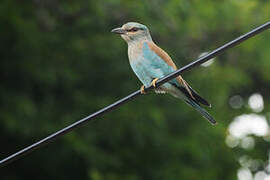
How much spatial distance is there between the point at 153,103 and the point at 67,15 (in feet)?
5.95

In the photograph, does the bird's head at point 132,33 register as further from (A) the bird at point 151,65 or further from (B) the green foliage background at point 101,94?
(B) the green foliage background at point 101,94

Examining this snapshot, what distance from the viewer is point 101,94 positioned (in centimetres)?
916

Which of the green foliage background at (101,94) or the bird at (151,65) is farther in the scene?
the green foliage background at (101,94)

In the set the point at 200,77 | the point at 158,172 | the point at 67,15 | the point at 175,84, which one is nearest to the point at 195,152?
the point at 158,172

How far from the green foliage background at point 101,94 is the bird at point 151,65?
276 cm

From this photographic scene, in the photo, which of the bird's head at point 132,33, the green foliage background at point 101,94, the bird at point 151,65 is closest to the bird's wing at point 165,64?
the bird at point 151,65

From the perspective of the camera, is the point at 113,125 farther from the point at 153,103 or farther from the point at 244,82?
the point at 244,82

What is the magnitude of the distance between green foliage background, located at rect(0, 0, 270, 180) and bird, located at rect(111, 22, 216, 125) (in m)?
2.76

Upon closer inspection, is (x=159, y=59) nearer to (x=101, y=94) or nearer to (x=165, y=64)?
(x=165, y=64)

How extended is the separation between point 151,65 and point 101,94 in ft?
12.2

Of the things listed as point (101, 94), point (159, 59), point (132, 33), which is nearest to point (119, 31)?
point (132, 33)

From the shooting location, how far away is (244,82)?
34.0 feet

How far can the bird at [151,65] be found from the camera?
5250mm

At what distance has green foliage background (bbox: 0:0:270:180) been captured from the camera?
8.69 meters
